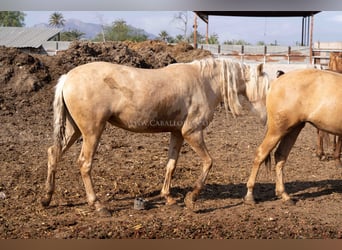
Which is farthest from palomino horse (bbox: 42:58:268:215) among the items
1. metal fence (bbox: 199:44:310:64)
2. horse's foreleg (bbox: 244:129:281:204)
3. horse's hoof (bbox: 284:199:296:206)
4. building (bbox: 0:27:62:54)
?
building (bbox: 0:27:62:54)

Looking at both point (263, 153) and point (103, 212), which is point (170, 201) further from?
point (263, 153)

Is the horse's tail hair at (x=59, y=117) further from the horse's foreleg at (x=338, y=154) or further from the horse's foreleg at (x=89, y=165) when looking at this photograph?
the horse's foreleg at (x=338, y=154)

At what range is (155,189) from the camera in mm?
5973

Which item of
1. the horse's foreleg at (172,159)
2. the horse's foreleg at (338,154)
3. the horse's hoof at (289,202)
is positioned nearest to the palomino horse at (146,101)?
the horse's foreleg at (172,159)

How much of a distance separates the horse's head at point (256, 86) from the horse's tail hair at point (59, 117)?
239 cm

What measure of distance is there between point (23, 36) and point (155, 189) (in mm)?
32173

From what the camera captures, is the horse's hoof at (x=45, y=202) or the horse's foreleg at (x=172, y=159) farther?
the horse's foreleg at (x=172, y=159)

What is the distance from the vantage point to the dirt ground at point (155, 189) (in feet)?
14.3

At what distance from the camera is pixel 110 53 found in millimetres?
→ 15617

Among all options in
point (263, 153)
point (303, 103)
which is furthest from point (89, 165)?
point (303, 103)

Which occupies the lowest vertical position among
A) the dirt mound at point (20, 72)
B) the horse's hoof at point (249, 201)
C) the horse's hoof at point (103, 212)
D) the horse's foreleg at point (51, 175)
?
the horse's hoof at point (249, 201)

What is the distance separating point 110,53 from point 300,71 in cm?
1106

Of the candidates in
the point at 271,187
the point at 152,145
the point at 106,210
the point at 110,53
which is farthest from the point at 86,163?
the point at 110,53

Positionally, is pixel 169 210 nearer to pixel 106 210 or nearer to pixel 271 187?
pixel 106 210
